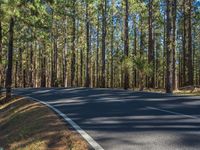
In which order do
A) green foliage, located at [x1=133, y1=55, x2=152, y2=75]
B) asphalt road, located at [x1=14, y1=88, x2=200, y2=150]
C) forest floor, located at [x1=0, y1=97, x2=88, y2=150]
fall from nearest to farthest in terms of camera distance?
asphalt road, located at [x1=14, y1=88, x2=200, y2=150]
forest floor, located at [x1=0, y1=97, x2=88, y2=150]
green foliage, located at [x1=133, y1=55, x2=152, y2=75]

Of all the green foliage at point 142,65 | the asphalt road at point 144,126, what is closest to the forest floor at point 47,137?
the asphalt road at point 144,126

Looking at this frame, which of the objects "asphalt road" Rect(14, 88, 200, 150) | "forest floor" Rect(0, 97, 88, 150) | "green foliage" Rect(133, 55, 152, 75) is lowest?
"forest floor" Rect(0, 97, 88, 150)

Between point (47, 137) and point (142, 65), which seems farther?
point (142, 65)

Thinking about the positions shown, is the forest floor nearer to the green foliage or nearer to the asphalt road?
the asphalt road

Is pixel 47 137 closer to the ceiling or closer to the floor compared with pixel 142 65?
closer to the floor

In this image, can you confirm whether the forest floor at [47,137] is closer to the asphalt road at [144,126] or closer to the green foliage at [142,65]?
the asphalt road at [144,126]

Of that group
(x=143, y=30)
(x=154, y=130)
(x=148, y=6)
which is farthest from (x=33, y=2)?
(x=143, y=30)

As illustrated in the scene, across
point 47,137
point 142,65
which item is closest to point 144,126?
point 47,137

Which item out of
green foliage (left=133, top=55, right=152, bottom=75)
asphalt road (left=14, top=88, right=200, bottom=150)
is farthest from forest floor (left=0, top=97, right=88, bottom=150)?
green foliage (left=133, top=55, right=152, bottom=75)

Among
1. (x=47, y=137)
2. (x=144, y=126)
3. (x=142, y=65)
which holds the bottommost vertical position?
(x=47, y=137)

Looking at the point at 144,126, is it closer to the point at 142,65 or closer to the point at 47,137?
the point at 47,137

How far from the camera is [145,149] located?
8477 mm

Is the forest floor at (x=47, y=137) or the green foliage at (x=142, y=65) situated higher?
the green foliage at (x=142, y=65)

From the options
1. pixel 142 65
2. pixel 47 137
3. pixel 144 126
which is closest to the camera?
pixel 144 126
